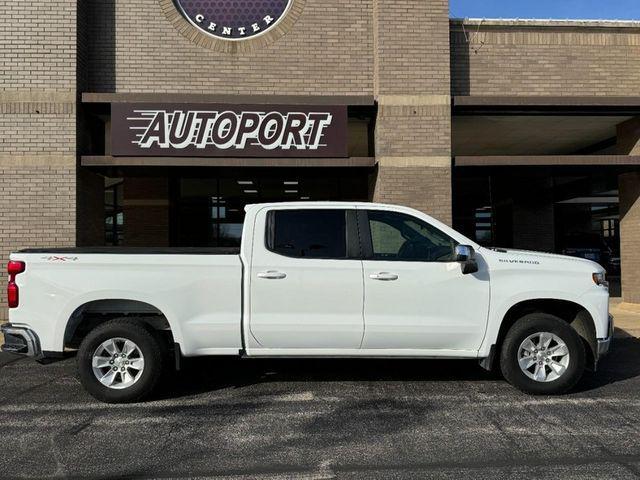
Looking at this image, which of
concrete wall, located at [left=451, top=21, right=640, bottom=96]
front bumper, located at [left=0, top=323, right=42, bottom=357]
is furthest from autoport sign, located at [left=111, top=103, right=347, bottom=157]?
front bumper, located at [left=0, top=323, right=42, bottom=357]

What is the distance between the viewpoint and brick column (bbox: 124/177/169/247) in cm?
1411

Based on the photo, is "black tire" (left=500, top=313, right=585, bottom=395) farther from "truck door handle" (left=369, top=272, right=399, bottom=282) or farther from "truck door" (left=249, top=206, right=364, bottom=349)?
"truck door" (left=249, top=206, right=364, bottom=349)

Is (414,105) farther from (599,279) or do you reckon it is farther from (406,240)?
(599,279)

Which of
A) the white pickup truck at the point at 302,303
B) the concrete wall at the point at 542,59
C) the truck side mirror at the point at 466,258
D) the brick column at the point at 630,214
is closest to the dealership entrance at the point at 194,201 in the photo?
the concrete wall at the point at 542,59

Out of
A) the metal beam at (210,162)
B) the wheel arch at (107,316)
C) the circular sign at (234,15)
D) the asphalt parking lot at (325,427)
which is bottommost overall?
the asphalt parking lot at (325,427)

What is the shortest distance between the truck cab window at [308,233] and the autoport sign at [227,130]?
441cm

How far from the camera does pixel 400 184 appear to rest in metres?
9.86

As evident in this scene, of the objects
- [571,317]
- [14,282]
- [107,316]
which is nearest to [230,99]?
[107,316]

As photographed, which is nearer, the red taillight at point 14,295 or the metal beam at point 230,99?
the red taillight at point 14,295

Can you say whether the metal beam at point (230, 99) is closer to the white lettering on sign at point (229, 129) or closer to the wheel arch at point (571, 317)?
the white lettering on sign at point (229, 129)

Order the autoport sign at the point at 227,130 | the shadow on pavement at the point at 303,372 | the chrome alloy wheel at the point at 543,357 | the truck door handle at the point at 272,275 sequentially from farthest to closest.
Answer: the autoport sign at the point at 227,130
the shadow on pavement at the point at 303,372
the chrome alloy wheel at the point at 543,357
the truck door handle at the point at 272,275

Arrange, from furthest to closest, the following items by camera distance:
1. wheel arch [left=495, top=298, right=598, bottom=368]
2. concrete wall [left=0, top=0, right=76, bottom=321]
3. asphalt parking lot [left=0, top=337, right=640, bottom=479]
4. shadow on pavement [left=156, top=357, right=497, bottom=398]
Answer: concrete wall [left=0, top=0, right=76, bottom=321], shadow on pavement [left=156, top=357, right=497, bottom=398], wheel arch [left=495, top=298, right=598, bottom=368], asphalt parking lot [left=0, top=337, right=640, bottom=479]

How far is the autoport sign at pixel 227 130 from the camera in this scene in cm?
966

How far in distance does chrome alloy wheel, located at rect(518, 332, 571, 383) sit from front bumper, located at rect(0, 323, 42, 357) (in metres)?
4.69
